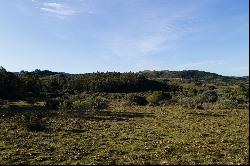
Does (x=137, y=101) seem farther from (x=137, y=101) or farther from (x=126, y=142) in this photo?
(x=126, y=142)

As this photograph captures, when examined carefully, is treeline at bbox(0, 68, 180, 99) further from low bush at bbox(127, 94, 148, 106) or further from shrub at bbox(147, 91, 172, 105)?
shrub at bbox(147, 91, 172, 105)

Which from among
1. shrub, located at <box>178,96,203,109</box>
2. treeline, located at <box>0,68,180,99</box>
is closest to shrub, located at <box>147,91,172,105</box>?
shrub, located at <box>178,96,203,109</box>

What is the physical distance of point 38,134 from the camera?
3366 centimetres

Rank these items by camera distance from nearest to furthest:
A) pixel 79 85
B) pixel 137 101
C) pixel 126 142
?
1. pixel 126 142
2. pixel 137 101
3. pixel 79 85

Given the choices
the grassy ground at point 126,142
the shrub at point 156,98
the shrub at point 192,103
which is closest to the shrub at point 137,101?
the shrub at point 156,98

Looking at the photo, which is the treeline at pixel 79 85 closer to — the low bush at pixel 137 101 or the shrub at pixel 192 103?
the low bush at pixel 137 101

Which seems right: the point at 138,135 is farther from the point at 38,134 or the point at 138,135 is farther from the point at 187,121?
the point at 187,121

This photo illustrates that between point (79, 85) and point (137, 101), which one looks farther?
point (79, 85)

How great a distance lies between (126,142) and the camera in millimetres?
29562

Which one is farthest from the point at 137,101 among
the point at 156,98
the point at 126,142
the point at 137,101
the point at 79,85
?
the point at 79,85

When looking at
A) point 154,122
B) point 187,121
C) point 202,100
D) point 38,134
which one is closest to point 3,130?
point 38,134

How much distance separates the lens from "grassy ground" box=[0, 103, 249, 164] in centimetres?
2334

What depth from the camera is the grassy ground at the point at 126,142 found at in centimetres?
2334

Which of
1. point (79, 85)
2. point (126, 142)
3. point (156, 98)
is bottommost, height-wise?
point (126, 142)
